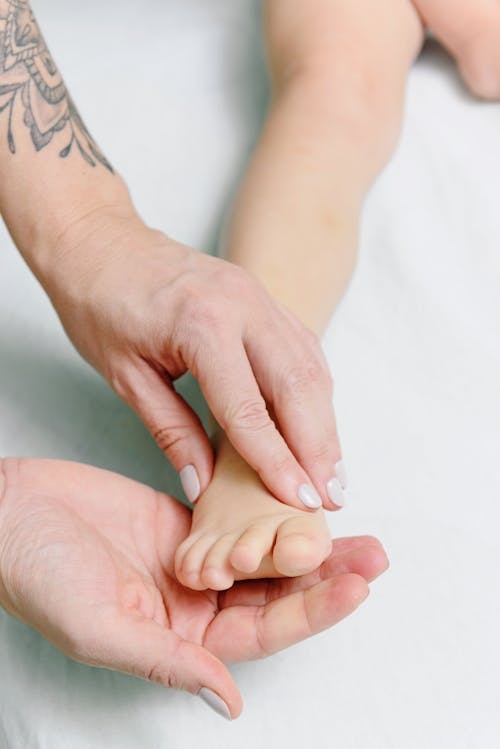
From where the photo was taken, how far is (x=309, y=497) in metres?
0.87

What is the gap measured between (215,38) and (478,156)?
0.45 meters

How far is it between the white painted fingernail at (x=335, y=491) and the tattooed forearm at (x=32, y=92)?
407 mm

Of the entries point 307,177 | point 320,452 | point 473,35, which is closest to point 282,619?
point 320,452

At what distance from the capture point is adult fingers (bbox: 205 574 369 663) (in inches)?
30.1

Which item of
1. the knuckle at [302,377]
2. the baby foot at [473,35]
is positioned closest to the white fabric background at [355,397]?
the baby foot at [473,35]

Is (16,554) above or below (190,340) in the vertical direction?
below


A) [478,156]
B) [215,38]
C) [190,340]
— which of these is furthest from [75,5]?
[190,340]

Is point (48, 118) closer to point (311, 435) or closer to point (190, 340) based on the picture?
point (190, 340)

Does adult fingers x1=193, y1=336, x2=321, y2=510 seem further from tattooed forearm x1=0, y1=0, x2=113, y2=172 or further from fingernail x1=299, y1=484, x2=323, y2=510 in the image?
tattooed forearm x1=0, y1=0, x2=113, y2=172

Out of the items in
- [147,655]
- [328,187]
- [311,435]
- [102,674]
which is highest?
[328,187]

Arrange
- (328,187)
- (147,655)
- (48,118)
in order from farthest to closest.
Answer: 1. (328,187)
2. (48,118)
3. (147,655)

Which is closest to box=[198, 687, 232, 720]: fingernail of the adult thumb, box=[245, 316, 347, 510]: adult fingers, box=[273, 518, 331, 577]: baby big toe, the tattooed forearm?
the adult thumb

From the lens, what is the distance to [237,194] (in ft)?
4.01

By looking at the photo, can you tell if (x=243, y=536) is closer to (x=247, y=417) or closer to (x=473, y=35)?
(x=247, y=417)
